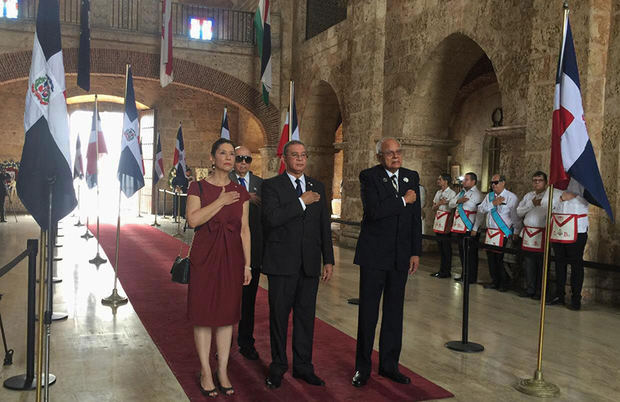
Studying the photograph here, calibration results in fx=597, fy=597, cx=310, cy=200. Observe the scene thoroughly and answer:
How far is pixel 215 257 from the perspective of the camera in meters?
3.51

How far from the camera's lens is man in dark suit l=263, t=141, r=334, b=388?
3.74 metres

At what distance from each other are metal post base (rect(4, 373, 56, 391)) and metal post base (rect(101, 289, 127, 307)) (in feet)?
7.47

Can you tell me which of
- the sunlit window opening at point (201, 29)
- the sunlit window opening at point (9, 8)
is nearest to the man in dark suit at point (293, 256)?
the sunlit window opening at point (201, 29)

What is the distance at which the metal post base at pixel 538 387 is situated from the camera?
150 inches

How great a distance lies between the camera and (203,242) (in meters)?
3.52

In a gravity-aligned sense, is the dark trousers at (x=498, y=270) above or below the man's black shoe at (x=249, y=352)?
above

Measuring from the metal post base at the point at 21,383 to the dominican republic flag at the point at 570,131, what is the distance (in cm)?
362

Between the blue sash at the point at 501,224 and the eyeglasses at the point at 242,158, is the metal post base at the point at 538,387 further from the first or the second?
the blue sash at the point at 501,224

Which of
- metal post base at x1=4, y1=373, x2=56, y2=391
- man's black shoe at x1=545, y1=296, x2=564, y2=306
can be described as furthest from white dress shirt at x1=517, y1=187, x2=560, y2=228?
metal post base at x1=4, y1=373, x2=56, y2=391

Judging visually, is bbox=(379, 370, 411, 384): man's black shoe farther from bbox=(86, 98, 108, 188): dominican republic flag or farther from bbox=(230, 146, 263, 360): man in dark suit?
bbox=(86, 98, 108, 188): dominican republic flag

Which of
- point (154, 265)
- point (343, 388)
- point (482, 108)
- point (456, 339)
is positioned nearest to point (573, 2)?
point (456, 339)

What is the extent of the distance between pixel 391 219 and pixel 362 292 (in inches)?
20.6

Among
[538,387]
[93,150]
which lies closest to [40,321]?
[538,387]

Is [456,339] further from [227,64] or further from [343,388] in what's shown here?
[227,64]
